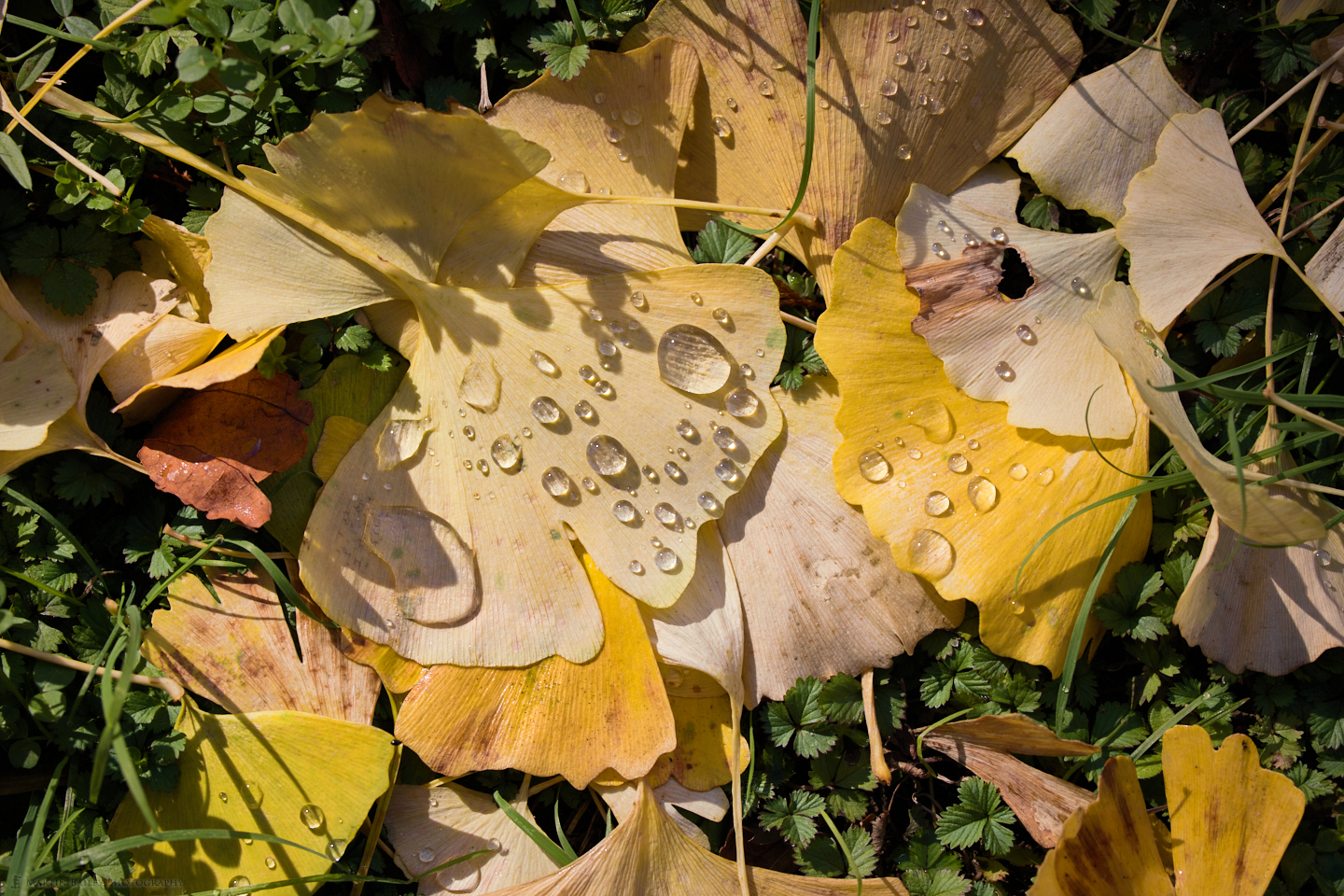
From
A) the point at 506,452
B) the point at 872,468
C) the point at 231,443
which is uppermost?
the point at 872,468

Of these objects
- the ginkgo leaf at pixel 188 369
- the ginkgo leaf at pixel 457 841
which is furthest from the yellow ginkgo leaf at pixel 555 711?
the ginkgo leaf at pixel 188 369

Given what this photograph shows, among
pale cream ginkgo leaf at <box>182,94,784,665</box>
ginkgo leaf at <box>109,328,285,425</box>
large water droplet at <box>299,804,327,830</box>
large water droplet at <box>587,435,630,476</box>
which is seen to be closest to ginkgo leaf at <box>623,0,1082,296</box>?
pale cream ginkgo leaf at <box>182,94,784,665</box>

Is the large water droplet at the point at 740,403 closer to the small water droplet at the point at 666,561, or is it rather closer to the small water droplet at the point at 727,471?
the small water droplet at the point at 727,471

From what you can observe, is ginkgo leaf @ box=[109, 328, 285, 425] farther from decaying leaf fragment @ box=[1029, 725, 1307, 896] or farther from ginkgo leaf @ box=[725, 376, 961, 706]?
decaying leaf fragment @ box=[1029, 725, 1307, 896]

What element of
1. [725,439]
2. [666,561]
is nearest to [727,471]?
[725,439]

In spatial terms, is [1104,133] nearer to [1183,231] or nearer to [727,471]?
[1183,231]

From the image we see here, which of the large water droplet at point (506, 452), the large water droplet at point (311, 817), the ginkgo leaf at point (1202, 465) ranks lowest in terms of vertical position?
the large water droplet at point (311, 817)
